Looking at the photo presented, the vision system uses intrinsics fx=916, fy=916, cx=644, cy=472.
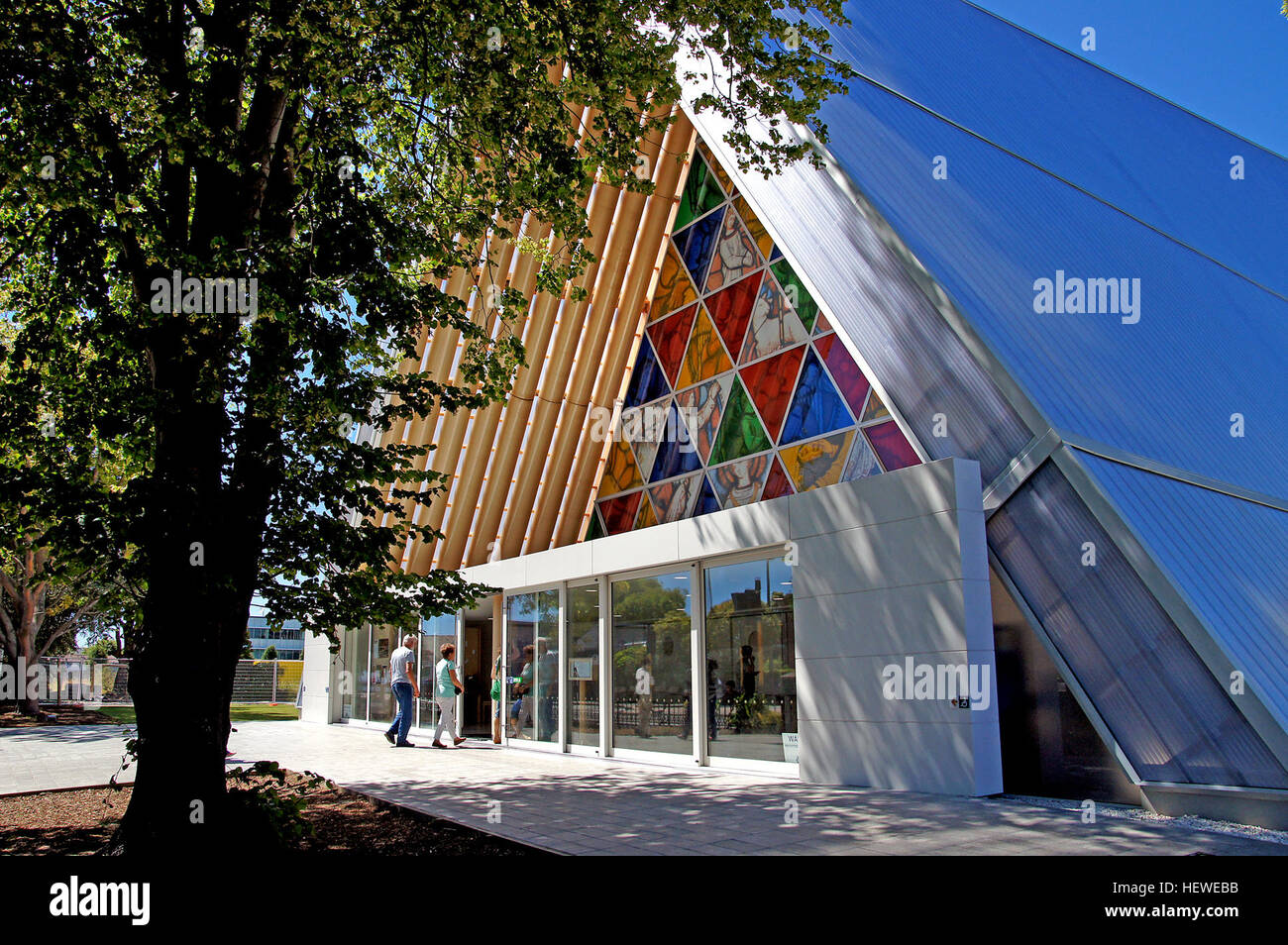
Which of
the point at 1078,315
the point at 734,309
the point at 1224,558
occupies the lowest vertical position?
the point at 1224,558

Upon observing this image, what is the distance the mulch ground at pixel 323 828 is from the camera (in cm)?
702

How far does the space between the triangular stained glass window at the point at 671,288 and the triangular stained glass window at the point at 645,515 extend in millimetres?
3428

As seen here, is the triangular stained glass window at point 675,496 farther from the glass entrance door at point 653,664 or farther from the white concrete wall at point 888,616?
the white concrete wall at point 888,616

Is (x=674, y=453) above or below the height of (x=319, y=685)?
above

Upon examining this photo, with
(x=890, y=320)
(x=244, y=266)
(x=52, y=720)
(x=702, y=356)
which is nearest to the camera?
(x=244, y=266)

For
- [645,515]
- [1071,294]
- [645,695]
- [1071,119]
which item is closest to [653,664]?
[645,695]

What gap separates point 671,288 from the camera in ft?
55.0

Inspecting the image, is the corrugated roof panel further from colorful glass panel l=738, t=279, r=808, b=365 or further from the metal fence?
the metal fence

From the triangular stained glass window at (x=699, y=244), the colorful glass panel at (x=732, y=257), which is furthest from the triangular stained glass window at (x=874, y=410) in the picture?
the triangular stained glass window at (x=699, y=244)

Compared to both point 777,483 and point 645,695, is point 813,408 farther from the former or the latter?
point 645,695

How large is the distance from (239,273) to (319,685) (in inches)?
872

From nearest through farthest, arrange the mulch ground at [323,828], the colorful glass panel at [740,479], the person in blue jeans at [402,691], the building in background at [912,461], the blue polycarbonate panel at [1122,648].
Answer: the mulch ground at [323,828]
the blue polycarbonate panel at [1122,648]
the building in background at [912,461]
the colorful glass panel at [740,479]
the person in blue jeans at [402,691]
